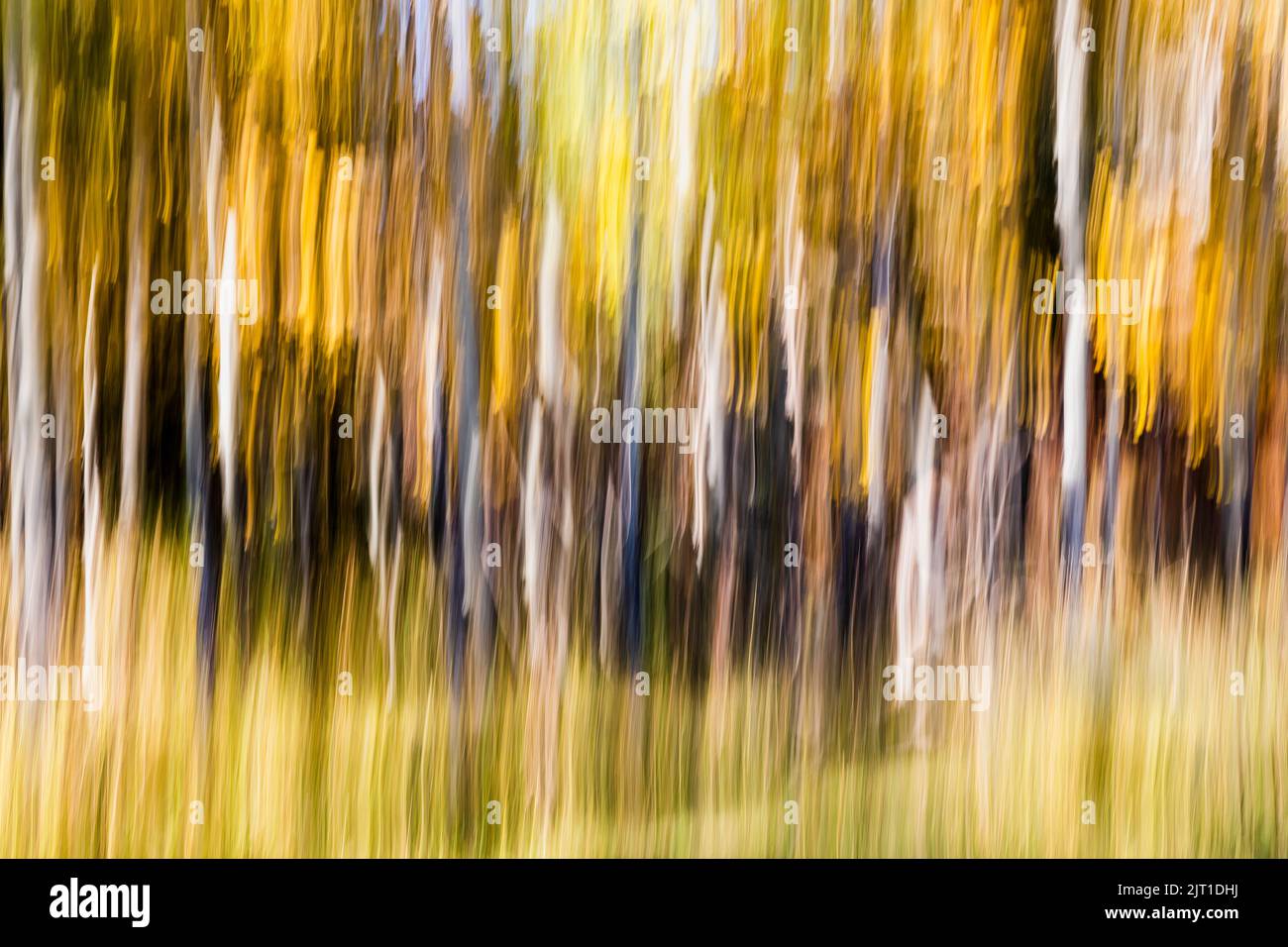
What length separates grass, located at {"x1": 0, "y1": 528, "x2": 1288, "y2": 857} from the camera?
6.57 ft

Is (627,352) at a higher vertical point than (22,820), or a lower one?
higher

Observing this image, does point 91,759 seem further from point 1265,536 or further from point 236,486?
point 1265,536

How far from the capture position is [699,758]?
6.61 ft

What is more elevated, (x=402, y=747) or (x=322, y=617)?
(x=322, y=617)

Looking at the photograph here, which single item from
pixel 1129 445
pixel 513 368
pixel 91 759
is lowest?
pixel 91 759

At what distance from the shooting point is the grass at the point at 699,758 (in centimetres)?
200

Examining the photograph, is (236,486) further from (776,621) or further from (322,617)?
(776,621)

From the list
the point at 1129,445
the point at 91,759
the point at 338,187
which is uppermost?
the point at 338,187

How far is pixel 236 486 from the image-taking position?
→ 2.02 meters

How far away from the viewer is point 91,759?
201cm

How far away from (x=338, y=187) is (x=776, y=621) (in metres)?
1.05

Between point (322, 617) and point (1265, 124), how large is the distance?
71.2 inches
